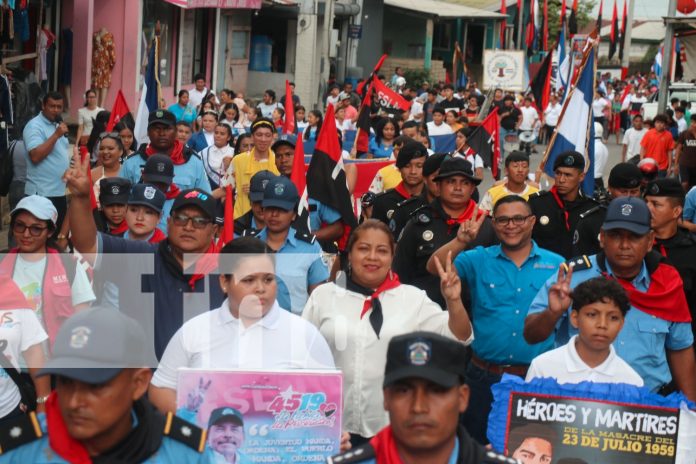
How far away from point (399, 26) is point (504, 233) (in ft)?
160

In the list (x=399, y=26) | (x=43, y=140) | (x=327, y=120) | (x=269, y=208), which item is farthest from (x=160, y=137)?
(x=399, y=26)

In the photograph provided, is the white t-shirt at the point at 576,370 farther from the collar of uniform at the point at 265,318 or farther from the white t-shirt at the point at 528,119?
the white t-shirt at the point at 528,119

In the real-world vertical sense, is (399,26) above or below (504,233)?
above

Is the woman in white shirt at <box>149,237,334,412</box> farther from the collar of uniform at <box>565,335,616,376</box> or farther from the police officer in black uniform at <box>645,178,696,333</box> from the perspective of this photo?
the police officer in black uniform at <box>645,178,696,333</box>

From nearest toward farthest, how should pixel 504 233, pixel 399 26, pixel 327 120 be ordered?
pixel 504 233
pixel 327 120
pixel 399 26

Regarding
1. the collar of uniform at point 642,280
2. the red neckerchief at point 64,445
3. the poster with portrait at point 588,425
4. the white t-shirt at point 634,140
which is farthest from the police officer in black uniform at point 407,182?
the white t-shirt at point 634,140

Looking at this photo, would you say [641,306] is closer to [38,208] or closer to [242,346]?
[242,346]

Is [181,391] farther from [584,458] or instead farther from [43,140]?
[43,140]

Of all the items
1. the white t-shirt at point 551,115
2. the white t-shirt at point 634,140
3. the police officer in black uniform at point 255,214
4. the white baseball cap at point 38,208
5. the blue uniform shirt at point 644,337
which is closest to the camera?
the blue uniform shirt at point 644,337

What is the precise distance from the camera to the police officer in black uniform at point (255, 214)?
25.8 feet

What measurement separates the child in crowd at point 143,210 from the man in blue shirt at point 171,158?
2460 millimetres

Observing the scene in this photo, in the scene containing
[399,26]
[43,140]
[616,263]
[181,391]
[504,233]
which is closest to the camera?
[181,391]

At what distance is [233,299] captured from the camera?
17.3 ft

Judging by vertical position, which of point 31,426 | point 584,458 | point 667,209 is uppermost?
point 667,209
